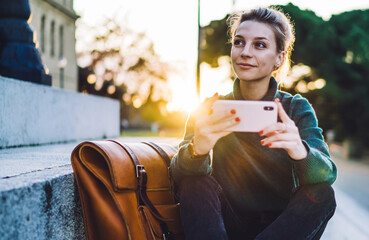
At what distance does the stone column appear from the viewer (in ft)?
11.4

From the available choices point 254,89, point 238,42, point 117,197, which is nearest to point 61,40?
point 238,42

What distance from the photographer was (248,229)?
203 cm

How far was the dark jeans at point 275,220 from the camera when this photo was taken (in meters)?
1.68

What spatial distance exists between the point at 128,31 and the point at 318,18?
17.7 metres

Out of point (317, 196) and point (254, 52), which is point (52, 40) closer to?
point (254, 52)

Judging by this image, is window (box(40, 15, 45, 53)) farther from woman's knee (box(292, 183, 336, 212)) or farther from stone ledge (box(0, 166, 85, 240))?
woman's knee (box(292, 183, 336, 212))

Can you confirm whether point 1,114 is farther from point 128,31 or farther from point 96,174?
point 128,31

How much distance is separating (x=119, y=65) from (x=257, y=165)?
111 feet

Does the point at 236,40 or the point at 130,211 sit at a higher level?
the point at 236,40

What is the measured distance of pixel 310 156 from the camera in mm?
1754

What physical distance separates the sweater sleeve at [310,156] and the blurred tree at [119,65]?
100 ft

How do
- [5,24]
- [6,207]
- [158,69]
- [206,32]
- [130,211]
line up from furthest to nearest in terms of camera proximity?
[158,69] → [206,32] → [5,24] → [130,211] → [6,207]

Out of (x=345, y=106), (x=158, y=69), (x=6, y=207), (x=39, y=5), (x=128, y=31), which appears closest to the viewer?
(x=6, y=207)

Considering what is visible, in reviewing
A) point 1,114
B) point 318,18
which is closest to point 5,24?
point 1,114
